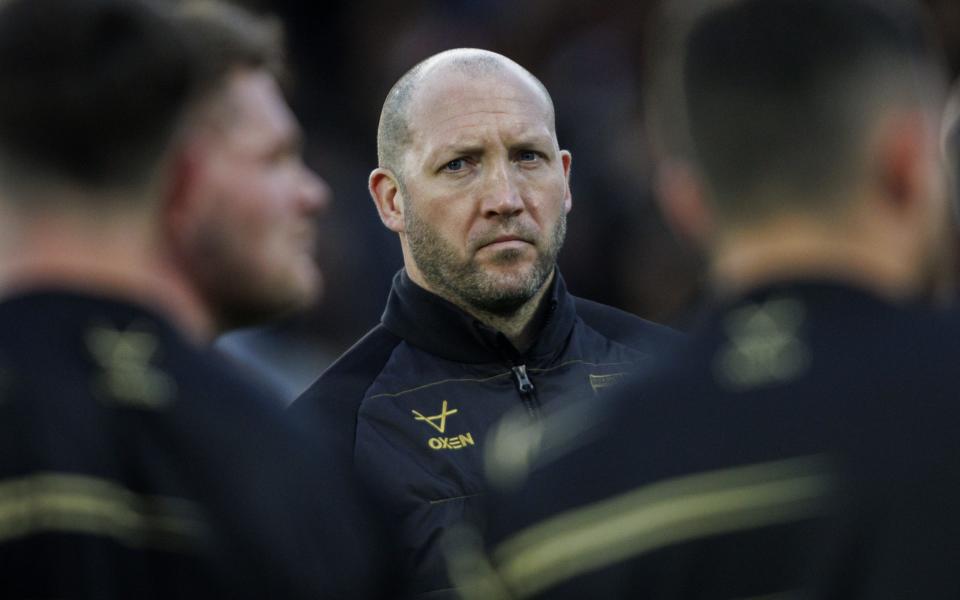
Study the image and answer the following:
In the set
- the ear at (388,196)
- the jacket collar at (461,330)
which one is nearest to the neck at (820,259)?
the jacket collar at (461,330)

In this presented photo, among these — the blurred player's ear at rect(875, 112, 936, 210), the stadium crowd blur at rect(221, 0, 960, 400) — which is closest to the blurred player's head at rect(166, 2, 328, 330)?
the blurred player's ear at rect(875, 112, 936, 210)

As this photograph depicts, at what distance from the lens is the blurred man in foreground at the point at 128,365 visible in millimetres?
2453

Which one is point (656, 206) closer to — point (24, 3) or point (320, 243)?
point (320, 243)

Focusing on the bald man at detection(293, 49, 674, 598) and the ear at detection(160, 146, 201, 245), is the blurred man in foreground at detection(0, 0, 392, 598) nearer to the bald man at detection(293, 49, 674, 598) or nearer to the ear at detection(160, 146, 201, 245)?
the ear at detection(160, 146, 201, 245)

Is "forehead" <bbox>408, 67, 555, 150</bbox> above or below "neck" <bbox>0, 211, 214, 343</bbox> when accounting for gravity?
above

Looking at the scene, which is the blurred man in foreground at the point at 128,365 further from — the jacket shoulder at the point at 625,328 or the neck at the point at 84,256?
the jacket shoulder at the point at 625,328

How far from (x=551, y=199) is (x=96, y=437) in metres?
2.68

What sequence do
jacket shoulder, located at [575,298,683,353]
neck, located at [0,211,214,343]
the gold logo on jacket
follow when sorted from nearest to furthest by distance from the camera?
neck, located at [0,211,214,343] → the gold logo on jacket → jacket shoulder, located at [575,298,683,353]

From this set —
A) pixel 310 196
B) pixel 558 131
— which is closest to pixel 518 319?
pixel 310 196

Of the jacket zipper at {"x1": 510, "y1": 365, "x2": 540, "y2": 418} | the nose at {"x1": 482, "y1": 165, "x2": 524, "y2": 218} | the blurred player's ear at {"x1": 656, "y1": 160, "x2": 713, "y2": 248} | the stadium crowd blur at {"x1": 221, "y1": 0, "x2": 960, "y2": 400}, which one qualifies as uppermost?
the stadium crowd blur at {"x1": 221, "y1": 0, "x2": 960, "y2": 400}

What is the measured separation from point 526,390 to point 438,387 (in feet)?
0.84

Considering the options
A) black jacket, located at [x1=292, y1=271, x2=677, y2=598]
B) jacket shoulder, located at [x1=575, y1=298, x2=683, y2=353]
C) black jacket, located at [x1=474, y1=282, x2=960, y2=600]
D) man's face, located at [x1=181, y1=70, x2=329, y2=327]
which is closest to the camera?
black jacket, located at [x1=474, y1=282, x2=960, y2=600]

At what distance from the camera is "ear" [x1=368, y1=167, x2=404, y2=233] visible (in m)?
5.23

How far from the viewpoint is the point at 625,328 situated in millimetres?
5207
